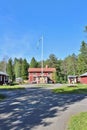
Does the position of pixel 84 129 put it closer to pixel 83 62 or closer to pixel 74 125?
pixel 74 125

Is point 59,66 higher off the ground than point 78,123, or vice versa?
point 59,66

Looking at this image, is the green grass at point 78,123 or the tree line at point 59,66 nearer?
the green grass at point 78,123

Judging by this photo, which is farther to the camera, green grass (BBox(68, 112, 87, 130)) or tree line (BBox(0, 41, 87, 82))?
tree line (BBox(0, 41, 87, 82))

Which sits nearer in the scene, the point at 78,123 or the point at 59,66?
the point at 78,123

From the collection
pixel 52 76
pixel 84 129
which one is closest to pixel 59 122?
pixel 84 129

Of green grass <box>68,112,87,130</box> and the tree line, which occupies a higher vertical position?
the tree line

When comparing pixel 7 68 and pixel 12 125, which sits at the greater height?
pixel 7 68

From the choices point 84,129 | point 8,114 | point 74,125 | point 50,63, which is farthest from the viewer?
Answer: point 50,63

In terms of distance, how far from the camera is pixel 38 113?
14.9m

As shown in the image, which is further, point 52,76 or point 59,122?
point 52,76

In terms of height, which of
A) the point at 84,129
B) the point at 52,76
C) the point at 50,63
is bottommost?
the point at 84,129

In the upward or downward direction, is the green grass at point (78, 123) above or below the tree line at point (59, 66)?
below

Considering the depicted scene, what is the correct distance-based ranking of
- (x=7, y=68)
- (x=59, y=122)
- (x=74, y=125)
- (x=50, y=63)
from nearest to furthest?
(x=74, y=125) < (x=59, y=122) < (x=7, y=68) < (x=50, y=63)

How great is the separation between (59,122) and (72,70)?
104 metres
